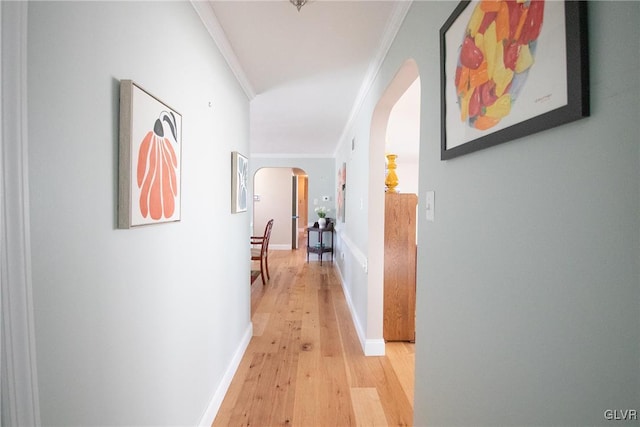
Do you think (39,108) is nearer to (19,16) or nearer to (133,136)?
(19,16)

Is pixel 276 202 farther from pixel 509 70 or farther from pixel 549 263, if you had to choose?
pixel 549 263

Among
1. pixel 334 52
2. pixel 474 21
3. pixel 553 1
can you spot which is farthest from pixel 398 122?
pixel 553 1

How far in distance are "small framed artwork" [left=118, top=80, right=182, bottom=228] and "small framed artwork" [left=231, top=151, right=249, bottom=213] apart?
93cm

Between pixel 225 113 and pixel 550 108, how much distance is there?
1904 mm

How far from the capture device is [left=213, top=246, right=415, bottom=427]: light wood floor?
1.85m

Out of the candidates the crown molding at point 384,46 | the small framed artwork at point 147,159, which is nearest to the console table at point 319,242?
the crown molding at point 384,46

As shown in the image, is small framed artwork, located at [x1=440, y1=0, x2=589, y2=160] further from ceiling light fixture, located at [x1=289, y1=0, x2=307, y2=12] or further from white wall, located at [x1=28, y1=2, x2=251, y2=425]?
white wall, located at [x1=28, y1=2, x2=251, y2=425]

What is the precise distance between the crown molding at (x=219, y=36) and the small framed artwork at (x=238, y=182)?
62 centimetres

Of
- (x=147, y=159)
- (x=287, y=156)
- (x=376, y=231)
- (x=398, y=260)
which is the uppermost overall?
(x=287, y=156)

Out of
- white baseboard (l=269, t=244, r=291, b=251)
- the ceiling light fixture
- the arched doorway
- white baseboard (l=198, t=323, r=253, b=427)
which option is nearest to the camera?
the ceiling light fixture

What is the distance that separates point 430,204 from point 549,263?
0.68 meters

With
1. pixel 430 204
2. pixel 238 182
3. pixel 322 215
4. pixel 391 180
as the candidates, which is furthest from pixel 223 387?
pixel 322 215

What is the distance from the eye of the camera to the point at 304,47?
2020mm

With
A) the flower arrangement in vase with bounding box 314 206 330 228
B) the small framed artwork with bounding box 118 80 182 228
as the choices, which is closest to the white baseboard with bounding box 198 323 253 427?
the small framed artwork with bounding box 118 80 182 228
